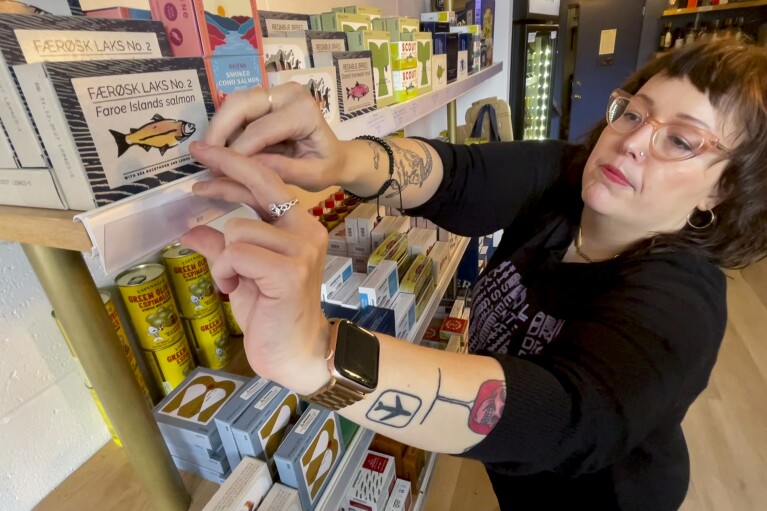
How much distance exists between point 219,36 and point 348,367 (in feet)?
1.48

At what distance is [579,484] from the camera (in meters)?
0.85

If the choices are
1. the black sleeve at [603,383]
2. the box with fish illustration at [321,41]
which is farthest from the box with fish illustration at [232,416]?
the box with fish illustration at [321,41]

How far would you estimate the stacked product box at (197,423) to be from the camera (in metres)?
0.74

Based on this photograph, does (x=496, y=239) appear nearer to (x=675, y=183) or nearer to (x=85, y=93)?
(x=675, y=183)

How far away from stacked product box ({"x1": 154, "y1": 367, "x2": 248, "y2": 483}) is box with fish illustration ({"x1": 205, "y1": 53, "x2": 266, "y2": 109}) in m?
0.51

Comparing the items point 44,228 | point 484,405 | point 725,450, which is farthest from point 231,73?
point 725,450

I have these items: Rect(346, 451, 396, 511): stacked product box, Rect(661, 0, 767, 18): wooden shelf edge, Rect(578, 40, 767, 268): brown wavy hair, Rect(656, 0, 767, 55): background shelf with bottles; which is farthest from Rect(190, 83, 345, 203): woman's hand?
Rect(661, 0, 767, 18): wooden shelf edge

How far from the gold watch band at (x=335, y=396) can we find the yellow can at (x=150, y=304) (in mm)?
424

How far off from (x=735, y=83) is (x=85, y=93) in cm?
90

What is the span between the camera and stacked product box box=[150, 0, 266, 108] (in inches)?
20.9

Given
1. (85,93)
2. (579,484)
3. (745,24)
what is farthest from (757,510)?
(745,24)

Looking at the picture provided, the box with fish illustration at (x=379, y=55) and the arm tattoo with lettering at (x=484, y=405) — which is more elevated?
the box with fish illustration at (x=379, y=55)

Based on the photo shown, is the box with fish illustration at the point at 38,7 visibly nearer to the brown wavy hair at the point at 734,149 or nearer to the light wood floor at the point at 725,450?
the light wood floor at the point at 725,450

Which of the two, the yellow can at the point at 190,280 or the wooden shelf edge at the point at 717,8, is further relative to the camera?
the wooden shelf edge at the point at 717,8
